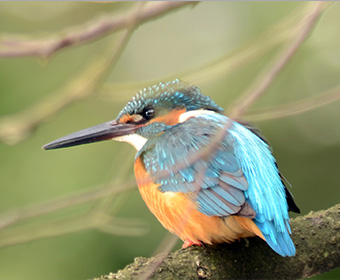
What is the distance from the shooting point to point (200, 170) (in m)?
2.26

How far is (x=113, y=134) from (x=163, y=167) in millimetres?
389

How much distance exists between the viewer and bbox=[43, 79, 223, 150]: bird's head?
260cm

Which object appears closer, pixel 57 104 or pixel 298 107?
pixel 298 107

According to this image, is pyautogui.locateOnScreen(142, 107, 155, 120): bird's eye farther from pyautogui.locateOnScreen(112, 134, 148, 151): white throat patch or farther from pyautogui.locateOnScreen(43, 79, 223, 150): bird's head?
pyautogui.locateOnScreen(112, 134, 148, 151): white throat patch

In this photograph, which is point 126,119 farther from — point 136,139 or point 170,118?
point 170,118

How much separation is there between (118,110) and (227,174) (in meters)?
2.28

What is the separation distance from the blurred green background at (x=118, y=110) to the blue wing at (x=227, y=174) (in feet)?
3.57

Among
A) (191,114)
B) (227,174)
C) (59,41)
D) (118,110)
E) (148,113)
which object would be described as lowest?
(227,174)

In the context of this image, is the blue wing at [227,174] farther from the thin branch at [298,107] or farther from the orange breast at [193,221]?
the thin branch at [298,107]

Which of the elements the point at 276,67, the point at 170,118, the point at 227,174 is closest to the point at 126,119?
the point at 170,118

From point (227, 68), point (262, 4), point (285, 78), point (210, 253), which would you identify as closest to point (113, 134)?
point (210, 253)

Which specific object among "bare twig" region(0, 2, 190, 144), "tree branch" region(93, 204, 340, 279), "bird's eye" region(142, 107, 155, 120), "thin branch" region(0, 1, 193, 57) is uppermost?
"thin branch" region(0, 1, 193, 57)

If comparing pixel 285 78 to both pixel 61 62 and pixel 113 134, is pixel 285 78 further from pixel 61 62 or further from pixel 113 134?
pixel 113 134

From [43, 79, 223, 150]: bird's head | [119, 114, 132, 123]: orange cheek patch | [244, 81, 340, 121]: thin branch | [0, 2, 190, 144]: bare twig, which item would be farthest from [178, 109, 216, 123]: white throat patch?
[244, 81, 340, 121]: thin branch
